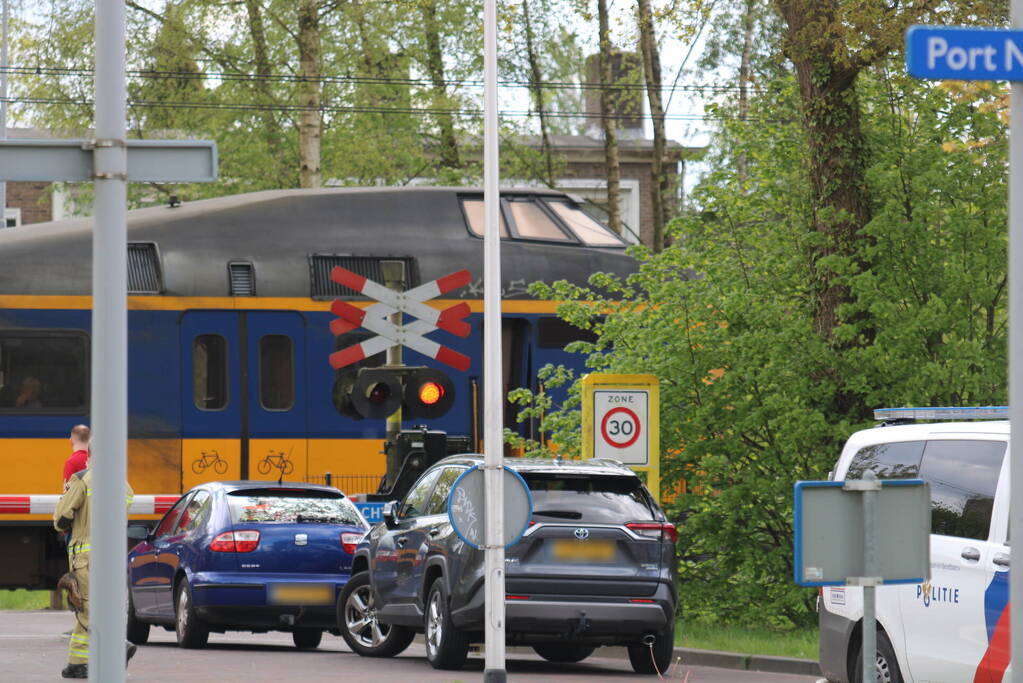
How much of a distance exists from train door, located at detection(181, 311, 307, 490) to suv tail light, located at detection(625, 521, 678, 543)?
782 cm

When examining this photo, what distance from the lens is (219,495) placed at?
17.1m

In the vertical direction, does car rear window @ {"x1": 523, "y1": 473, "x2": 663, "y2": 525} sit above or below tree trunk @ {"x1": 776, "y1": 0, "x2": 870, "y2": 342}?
below

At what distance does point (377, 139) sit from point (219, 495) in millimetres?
19542

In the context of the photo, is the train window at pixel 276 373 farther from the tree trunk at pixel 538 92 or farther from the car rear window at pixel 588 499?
the tree trunk at pixel 538 92

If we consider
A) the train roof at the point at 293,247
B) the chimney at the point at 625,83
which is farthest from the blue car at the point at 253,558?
the chimney at the point at 625,83

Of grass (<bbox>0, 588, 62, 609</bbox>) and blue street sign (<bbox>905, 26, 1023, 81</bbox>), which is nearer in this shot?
blue street sign (<bbox>905, 26, 1023, 81</bbox>)

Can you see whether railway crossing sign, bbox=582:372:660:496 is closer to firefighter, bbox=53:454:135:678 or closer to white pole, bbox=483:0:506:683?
white pole, bbox=483:0:506:683

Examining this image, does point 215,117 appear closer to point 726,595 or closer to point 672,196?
point 672,196

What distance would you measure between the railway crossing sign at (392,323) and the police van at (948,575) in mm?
6509

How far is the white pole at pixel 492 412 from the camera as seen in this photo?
12938 millimetres

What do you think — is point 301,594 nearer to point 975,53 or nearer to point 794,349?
point 794,349

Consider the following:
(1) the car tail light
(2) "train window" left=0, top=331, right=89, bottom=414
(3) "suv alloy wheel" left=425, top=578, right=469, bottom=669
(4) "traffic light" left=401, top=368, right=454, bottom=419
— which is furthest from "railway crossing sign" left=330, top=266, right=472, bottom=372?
(2) "train window" left=0, top=331, right=89, bottom=414

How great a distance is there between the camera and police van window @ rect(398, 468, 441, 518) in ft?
51.4

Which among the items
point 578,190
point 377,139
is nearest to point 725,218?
point 377,139
